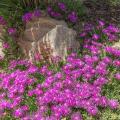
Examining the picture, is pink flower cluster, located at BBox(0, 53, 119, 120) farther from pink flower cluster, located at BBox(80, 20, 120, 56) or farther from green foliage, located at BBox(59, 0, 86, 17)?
green foliage, located at BBox(59, 0, 86, 17)

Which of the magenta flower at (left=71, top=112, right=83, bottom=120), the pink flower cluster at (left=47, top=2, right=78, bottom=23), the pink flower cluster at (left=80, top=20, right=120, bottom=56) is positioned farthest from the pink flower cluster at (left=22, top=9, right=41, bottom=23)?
the magenta flower at (left=71, top=112, right=83, bottom=120)

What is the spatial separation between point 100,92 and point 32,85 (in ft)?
3.94

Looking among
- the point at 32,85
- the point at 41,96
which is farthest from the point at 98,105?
the point at 32,85

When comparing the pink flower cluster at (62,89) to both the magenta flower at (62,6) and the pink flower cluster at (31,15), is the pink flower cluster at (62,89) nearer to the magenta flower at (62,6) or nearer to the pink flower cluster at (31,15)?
the pink flower cluster at (31,15)

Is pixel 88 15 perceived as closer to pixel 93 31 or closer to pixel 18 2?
pixel 93 31

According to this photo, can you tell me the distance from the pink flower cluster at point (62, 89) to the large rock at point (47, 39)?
0.37 metres

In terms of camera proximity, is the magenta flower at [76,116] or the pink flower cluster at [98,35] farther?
the pink flower cluster at [98,35]

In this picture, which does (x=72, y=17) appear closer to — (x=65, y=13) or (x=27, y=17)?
(x=65, y=13)

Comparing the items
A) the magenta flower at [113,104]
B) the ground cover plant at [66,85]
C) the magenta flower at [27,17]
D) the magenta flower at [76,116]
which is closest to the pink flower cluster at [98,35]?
the ground cover plant at [66,85]

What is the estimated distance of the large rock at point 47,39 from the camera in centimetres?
657

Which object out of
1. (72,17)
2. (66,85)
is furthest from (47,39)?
(66,85)

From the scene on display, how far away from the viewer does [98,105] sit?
16.7ft

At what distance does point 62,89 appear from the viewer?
5469 mm

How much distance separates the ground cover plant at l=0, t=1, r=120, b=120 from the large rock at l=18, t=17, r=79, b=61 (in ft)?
0.57
